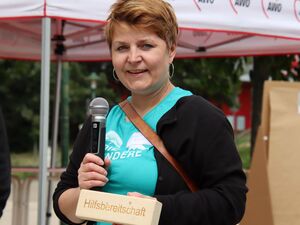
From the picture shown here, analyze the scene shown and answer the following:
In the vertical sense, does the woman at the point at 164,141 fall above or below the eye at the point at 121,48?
below

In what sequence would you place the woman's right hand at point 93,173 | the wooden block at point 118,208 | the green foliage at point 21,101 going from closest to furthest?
the wooden block at point 118,208, the woman's right hand at point 93,173, the green foliage at point 21,101

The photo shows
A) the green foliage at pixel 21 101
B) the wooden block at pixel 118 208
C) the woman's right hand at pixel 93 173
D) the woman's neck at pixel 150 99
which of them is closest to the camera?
the wooden block at pixel 118 208

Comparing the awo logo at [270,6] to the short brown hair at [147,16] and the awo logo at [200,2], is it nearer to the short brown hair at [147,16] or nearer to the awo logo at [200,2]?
the awo logo at [200,2]

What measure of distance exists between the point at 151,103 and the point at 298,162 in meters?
2.57

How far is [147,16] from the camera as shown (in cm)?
179

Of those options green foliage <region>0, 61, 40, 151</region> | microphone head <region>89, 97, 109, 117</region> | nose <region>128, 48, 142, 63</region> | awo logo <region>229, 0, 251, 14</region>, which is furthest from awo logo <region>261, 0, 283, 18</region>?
green foliage <region>0, 61, 40, 151</region>

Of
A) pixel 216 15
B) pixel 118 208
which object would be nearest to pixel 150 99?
pixel 118 208

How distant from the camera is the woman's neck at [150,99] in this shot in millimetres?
1890

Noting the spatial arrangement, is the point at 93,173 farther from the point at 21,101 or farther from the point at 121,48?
the point at 21,101

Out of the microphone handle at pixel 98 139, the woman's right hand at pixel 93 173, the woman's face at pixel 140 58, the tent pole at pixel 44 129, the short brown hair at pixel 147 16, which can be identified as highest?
the short brown hair at pixel 147 16

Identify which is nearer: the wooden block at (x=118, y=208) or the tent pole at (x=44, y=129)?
the wooden block at (x=118, y=208)

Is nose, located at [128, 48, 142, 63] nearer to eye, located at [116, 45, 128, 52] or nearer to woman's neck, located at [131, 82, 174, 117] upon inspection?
eye, located at [116, 45, 128, 52]

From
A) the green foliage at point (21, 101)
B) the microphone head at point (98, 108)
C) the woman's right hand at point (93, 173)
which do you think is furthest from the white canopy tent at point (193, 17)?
the green foliage at point (21, 101)

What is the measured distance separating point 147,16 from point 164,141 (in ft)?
1.20
